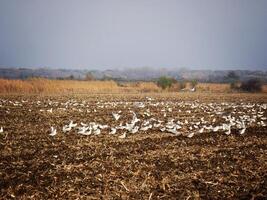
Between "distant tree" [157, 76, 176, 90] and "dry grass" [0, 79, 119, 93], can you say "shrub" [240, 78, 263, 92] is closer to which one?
"distant tree" [157, 76, 176, 90]

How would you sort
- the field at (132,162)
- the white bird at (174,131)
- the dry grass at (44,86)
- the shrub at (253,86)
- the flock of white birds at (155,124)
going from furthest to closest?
the shrub at (253,86)
the dry grass at (44,86)
the flock of white birds at (155,124)
the white bird at (174,131)
the field at (132,162)

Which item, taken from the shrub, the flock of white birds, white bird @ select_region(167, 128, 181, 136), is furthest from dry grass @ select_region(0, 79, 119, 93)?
white bird @ select_region(167, 128, 181, 136)

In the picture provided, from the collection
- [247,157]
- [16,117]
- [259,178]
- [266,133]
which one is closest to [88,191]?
[259,178]

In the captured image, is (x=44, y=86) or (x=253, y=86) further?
(x=253, y=86)

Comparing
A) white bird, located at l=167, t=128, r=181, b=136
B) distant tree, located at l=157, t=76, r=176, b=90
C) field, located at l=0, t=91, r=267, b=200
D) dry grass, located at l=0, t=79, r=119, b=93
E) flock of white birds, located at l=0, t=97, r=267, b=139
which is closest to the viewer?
field, located at l=0, t=91, r=267, b=200

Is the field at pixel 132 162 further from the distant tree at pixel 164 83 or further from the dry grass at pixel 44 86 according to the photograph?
the distant tree at pixel 164 83

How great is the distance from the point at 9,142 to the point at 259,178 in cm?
662

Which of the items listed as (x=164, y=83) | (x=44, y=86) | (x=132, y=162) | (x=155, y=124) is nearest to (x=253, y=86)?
(x=164, y=83)

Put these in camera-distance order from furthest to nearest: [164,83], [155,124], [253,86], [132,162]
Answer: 1. [164,83]
2. [253,86]
3. [155,124]
4. [132,162]

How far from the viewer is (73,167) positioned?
8148 mm

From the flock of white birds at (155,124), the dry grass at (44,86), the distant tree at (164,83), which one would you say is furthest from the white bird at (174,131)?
the distant tree at (164,83)

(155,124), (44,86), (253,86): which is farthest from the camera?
(253,86)

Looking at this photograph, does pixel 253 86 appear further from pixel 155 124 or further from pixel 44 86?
pixel 155 124

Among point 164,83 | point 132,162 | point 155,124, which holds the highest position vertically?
point 164,83
